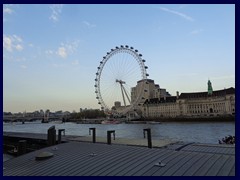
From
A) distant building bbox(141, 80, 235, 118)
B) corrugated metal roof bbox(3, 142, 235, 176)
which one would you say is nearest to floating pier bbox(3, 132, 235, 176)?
corrugated metal roof bbox(3, 142, 235, 176)

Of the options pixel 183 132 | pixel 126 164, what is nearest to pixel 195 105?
pixel 183 132

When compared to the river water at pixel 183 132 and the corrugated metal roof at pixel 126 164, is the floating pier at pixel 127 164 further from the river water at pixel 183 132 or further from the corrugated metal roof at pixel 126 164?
the river water at pixel 183 132

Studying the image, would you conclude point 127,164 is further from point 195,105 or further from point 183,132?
point 195,105

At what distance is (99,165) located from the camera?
7.43 m

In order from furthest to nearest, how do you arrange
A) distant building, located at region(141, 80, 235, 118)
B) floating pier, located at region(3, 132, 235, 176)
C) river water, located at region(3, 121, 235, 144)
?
distant building, located at region(141, 80, 235, 118) < river water, located at region(3, 121, 235, 144) < floating pier, located at region(3, 132, 235, 176)

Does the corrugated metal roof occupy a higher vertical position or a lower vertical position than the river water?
higher

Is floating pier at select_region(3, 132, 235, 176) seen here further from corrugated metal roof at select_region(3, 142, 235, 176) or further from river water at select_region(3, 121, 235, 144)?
river water at select_region(3, 121, 235, 144)

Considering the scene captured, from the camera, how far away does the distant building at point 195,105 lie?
9219 centimetres

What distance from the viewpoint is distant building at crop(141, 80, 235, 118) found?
302ft

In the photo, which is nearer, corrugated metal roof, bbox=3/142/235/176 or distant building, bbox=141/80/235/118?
corrugated metal roof, bbox=3/142/235/176

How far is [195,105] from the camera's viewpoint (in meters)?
103

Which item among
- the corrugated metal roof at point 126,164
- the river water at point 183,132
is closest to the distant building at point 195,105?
the river water at point 183,132
